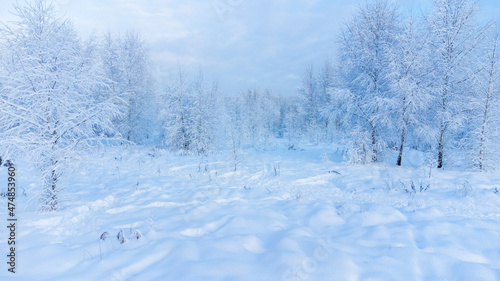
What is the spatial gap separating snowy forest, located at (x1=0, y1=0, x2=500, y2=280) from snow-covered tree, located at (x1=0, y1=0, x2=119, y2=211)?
0.9 inches

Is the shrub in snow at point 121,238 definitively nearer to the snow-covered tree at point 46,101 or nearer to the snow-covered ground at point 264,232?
the snow-covered ground at point 264,232

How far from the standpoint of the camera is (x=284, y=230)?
3885mm

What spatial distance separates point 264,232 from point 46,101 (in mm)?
5302

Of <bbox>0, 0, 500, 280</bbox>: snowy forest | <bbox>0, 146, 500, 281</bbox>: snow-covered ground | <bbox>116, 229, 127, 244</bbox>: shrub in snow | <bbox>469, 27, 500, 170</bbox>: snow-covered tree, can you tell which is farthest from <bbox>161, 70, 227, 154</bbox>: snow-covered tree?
<bbox>469, 27, 500, 170</bbox>: snow-covered tree

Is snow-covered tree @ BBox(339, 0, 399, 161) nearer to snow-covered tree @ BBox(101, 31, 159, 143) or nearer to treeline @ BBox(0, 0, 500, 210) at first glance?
treeline @ BBox(0, 0, 500, 210)

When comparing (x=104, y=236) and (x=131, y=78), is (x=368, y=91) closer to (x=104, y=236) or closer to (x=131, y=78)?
(x=104, y=236)

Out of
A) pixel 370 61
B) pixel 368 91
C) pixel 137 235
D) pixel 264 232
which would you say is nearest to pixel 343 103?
pixel 368 91

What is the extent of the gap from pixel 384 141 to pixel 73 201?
12.7 meters

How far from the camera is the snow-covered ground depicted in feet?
9.17

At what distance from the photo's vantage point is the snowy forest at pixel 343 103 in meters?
4.66

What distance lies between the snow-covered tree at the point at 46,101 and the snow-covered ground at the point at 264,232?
1.75 ft

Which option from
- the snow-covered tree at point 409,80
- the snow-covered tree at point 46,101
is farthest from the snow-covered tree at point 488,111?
the snow-covered tree at point 46,101

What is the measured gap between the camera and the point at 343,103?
11914mm

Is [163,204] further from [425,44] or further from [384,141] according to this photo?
[425,44]
